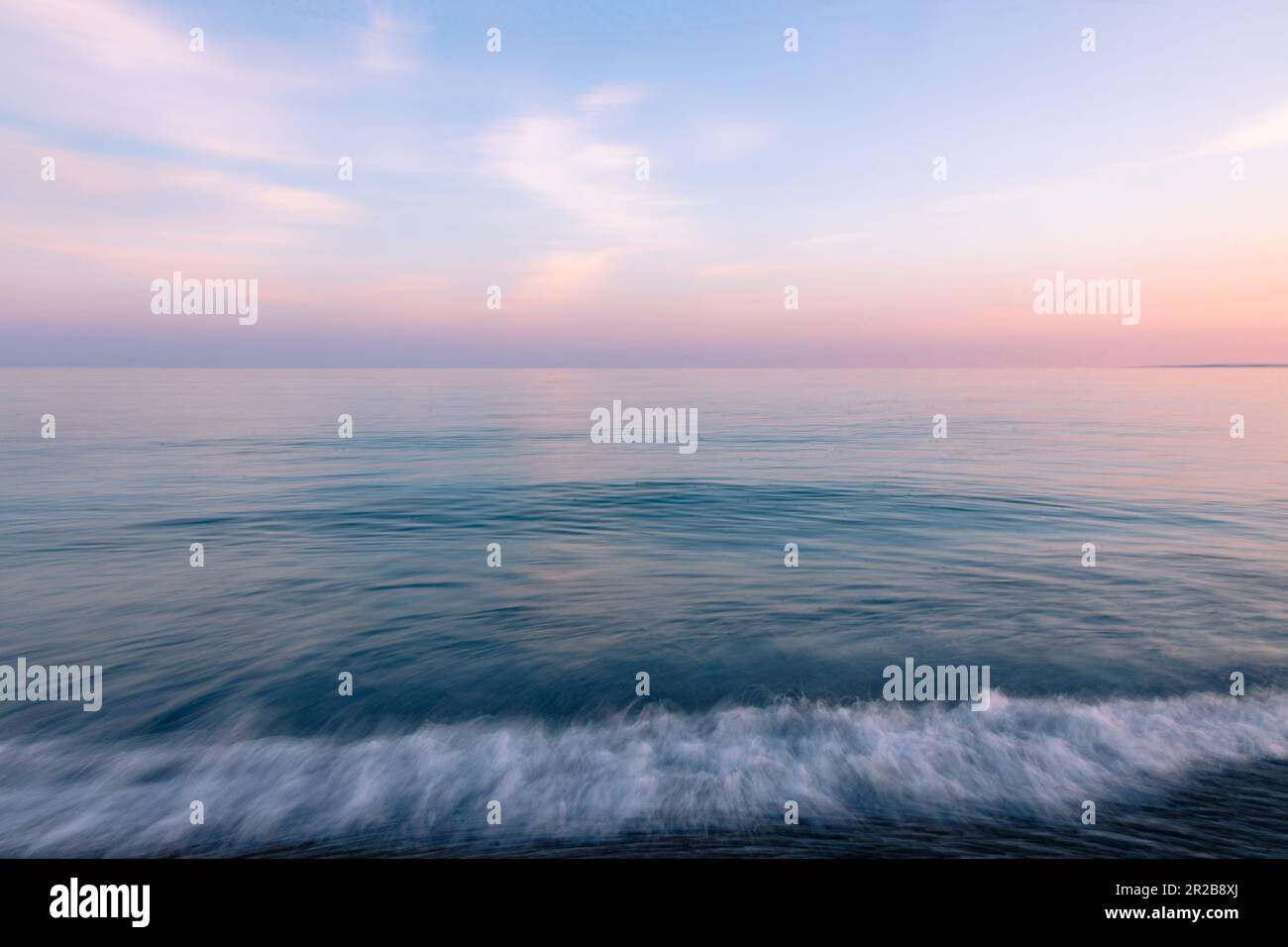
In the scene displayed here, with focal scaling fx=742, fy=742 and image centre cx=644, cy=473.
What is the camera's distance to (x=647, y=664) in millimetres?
12344

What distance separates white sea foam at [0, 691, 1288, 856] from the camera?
7.97 m

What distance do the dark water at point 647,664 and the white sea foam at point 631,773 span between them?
4 cm

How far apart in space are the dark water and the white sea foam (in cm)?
4

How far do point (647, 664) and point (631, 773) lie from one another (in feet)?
11.2

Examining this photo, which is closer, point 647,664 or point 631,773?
point 631,773

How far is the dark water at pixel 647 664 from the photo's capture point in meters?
8.01

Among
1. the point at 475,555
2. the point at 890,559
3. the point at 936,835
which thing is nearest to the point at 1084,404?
the point at 890,559

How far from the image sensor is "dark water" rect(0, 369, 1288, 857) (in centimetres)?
801

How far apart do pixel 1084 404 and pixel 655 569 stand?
245 feet

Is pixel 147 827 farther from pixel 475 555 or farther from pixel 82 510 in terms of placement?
pixel 82 510

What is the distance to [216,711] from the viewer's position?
35.3 feet

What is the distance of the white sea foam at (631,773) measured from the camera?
26.2 feet
